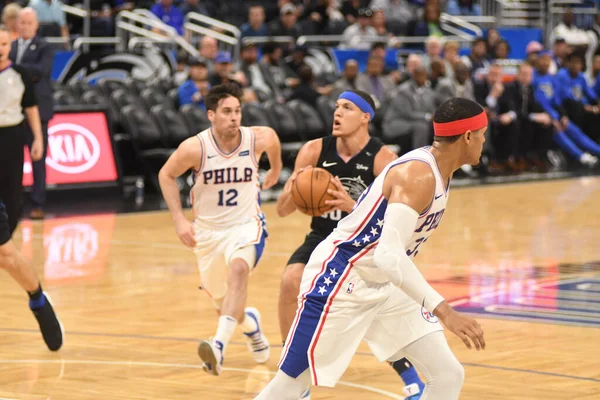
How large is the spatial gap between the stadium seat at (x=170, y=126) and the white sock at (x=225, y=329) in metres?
9.29

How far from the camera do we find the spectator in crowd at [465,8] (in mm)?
24953

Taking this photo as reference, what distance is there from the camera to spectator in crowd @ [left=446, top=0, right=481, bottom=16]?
24953 millimetres

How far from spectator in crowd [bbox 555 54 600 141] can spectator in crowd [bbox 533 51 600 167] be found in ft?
0.73

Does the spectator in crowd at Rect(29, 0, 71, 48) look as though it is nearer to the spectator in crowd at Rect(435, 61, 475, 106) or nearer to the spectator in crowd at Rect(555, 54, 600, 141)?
the spectator in crowd at Rect(435, 61, 475, 106)

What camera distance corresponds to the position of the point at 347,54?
21.0 meters

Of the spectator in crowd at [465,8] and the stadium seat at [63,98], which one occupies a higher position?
the stadium seat at [63,98]

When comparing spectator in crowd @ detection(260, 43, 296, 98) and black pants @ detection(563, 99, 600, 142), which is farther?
black pants @ detection(563, 99, 600, 142)

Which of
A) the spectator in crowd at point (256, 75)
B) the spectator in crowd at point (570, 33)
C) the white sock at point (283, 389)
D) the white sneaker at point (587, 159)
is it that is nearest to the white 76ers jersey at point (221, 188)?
the white sock at point (283, 389)

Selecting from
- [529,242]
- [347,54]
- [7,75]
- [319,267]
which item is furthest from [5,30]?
[347,54]

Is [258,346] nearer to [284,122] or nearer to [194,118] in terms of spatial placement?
[194,118]

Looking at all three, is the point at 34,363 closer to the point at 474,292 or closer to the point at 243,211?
the point at 243,211

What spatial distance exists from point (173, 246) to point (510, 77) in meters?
11.8

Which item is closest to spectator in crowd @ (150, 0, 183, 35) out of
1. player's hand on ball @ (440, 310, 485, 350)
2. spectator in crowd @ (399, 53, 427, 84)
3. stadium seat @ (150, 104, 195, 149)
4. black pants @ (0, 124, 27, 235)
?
spectator in crowd @ (399, 53, 427, 84)

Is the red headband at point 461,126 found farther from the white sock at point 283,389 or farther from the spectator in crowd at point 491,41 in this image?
the spectator in crowd at point 491,41
